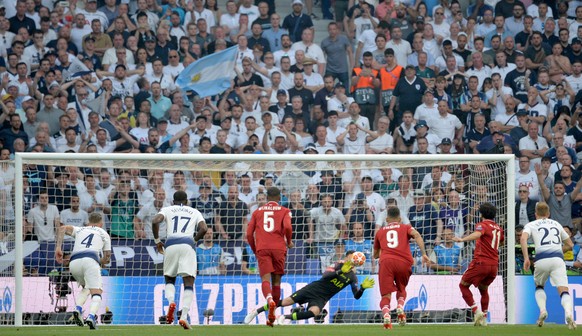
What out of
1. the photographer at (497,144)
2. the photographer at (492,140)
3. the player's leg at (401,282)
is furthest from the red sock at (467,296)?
the photographer at (492,140)

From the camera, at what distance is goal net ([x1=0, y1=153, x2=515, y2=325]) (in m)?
17.0

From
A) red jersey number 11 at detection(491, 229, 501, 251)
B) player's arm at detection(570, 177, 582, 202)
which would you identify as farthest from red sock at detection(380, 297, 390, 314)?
player's arm at detection(570, 177, 582, 202)

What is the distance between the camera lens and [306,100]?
22672 mm

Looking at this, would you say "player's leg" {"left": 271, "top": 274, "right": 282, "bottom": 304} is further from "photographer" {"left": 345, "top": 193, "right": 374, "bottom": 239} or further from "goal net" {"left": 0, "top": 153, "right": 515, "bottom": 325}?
"photographer" {"left": 345, "top": 193, "right": 374, "bottom": 239}

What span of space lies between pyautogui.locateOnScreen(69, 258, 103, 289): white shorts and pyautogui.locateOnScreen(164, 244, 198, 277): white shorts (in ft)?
3.48

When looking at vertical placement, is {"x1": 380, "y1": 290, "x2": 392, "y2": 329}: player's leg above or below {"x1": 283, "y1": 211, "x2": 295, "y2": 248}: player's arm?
below

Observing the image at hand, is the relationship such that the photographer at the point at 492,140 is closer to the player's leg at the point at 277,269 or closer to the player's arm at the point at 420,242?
the player's arm at the point at 420,242

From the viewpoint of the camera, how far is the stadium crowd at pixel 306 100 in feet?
61.2

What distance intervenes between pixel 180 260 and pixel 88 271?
1391 mm

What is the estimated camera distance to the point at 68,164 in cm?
1714

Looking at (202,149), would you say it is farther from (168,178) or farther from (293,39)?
(293,39)

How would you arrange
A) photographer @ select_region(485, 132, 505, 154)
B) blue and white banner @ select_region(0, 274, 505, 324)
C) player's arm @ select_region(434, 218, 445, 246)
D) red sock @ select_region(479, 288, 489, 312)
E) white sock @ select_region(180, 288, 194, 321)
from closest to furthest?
white sock @ select_region(180, 288, 194, 321) → red sock @ select_region(479, 288, 489, 312) → blue and white banner @ select_region(0, 274, 505, 324) → player's arm @ select_region(434, 218, 445, 246) → photographer @ select_region(485, 132, 505, 154)

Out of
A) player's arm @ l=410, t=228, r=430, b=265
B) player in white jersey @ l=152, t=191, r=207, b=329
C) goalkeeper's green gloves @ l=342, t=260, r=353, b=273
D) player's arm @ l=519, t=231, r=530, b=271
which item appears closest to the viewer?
player in white jersey @ l=152, t=191, r=207, b=329

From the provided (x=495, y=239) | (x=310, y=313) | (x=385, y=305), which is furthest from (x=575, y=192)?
(x=310, y=313)
